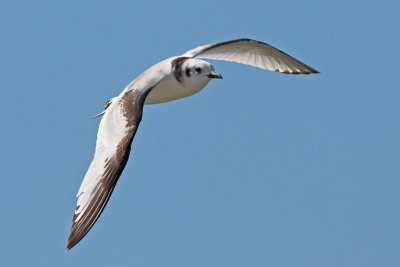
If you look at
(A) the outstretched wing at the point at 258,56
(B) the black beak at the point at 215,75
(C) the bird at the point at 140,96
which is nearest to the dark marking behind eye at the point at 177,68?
(C) the bird at the point at 140,96

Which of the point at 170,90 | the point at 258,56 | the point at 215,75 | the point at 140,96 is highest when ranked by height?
the point at 258,56

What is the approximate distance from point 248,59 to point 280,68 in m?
0.85

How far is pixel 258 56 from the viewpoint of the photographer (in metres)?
18.2

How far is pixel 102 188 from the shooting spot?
11914 mm

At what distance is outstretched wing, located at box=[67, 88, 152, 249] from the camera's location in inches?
452

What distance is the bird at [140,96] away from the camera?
1177cm

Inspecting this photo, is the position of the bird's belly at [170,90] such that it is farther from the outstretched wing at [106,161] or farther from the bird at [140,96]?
the outstretched wing at [106,161]

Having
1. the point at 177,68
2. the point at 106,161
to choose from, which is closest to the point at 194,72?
the point at 177,68

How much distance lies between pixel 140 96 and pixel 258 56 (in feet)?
17.7

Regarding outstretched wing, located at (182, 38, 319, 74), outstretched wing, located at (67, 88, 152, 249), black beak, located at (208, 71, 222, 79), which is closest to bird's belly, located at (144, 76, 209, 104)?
black beak, located at (208, 71, 222, 79)

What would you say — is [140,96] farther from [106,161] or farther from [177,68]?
[106,161]

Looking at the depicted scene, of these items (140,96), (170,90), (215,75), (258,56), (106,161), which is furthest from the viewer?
(258,56)

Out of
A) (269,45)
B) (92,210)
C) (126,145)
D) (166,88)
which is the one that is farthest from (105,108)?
(269,45)

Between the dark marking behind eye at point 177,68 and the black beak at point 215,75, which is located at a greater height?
the dark marking behind eye at point 177,68
